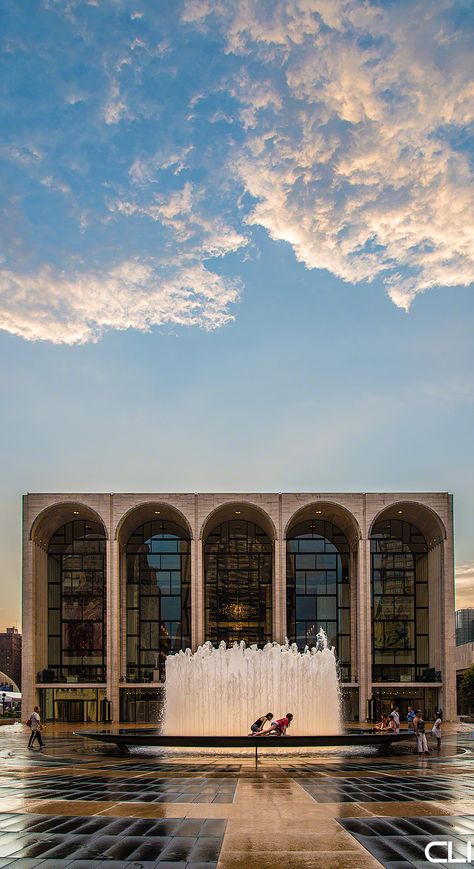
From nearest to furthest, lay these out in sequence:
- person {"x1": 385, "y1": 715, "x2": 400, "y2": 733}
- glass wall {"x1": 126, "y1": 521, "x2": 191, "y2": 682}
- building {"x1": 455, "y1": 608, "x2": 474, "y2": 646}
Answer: person {"x1": 385, "y1": 715, "x2": 400, "y2": 733} < glass wall {"x1": 126, "y1": 521, "x2": 191, "y2": 682} < building {"x1": 455, "y1": 608, "x2": 474, "y2": 646}

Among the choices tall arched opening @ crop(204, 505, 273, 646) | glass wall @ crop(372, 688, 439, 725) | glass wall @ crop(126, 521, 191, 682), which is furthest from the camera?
tall arched opening @ crop(204, 505, 273, 646)

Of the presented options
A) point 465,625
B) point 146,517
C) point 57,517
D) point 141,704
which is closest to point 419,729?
point 141,704

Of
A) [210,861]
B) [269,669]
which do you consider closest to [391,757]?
[269,669]

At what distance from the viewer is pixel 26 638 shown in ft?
157

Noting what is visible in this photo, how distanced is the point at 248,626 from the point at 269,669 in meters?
24.1

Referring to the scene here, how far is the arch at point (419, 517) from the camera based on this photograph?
48.8m

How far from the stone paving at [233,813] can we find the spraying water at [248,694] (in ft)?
23.4

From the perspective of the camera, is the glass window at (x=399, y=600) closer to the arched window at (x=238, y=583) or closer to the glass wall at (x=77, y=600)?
the arched window at (x=238, y=583)

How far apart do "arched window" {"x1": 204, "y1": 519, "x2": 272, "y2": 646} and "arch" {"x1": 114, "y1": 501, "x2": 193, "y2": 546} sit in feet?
9.13

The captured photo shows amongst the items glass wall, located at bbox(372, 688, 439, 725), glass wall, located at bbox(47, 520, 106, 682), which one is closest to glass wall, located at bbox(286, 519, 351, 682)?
glass wall, located at bbox(372, 688, 439, 725)

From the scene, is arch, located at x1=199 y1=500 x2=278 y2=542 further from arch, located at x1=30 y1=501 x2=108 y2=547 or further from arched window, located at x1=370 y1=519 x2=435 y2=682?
arched window, located at x1=370 y1=519 x2=435 y2=682

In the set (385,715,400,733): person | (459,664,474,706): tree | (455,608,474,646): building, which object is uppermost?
(385,715,400,733): person

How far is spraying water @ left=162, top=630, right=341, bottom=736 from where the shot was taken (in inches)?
1113

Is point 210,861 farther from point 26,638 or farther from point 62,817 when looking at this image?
point 26,638
